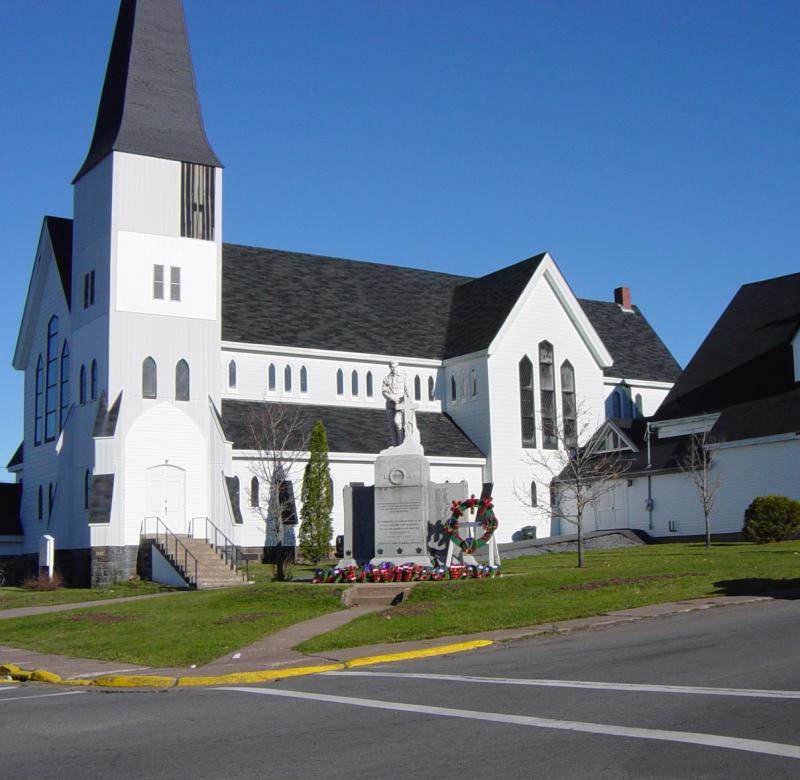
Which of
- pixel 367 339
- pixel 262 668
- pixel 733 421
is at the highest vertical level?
pixel 367 339

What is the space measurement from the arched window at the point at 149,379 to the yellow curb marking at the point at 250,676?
2384 centimetres

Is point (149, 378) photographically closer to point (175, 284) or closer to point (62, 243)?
point (175, 284)

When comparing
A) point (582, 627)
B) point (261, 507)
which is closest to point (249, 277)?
point (261, 507)

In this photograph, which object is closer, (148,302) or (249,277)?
(148,302)

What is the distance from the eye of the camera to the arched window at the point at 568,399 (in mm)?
48250

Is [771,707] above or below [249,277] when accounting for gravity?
below

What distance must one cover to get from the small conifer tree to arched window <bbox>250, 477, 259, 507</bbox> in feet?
6.65

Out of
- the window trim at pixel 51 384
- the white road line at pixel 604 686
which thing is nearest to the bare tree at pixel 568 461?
the window trim at pixel 51 384

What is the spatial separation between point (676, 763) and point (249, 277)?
41.4 metres

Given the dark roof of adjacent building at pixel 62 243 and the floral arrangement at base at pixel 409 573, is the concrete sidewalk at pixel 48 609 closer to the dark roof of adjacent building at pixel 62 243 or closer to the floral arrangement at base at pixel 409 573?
the floral arrangement at base at pixel 409 573

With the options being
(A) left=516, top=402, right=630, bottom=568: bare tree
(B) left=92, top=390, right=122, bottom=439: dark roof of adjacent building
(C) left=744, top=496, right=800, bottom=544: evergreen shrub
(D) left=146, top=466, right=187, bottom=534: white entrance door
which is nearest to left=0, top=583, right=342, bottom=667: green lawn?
(D) left=146, top=466, right=187, bottom=534: white entrance door

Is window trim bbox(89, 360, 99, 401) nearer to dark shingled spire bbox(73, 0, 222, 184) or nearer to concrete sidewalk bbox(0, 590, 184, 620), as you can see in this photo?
dark shingled spire bbox(73, 0, 222, 184)

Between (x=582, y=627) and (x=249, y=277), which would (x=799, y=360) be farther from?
(x=582, y=627)

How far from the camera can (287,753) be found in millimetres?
8680
